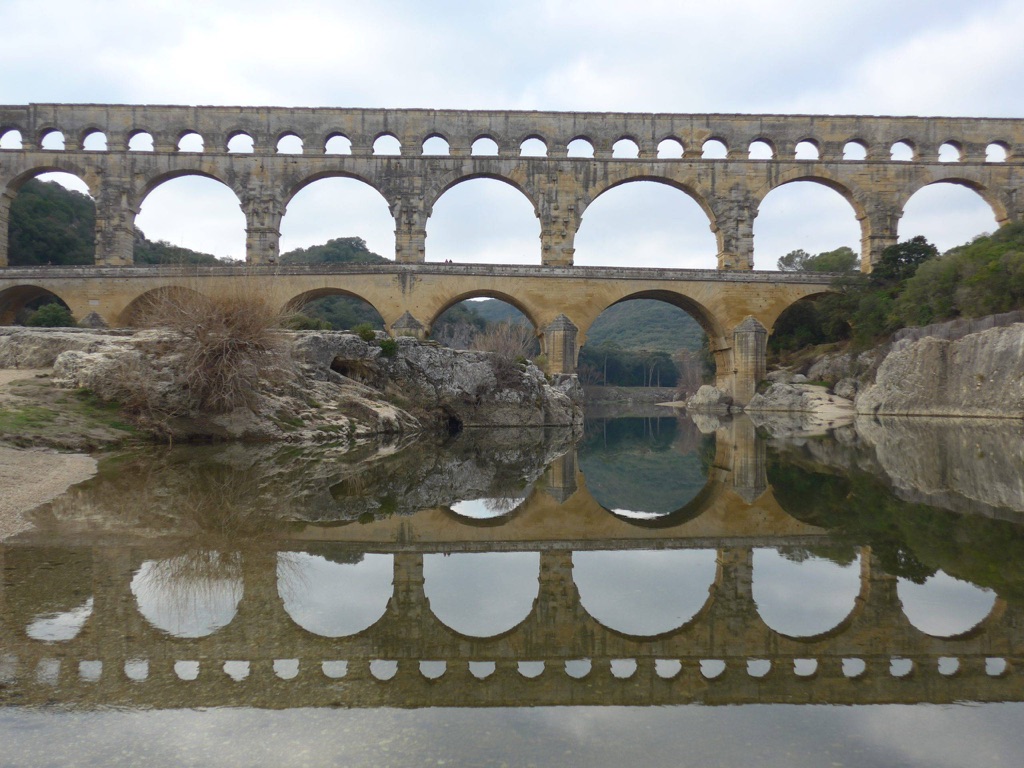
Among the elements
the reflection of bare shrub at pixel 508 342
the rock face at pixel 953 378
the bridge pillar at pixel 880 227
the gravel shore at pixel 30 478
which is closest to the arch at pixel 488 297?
the reflection of bare shrub at pixel 508 342

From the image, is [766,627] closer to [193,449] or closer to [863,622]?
[863,622]

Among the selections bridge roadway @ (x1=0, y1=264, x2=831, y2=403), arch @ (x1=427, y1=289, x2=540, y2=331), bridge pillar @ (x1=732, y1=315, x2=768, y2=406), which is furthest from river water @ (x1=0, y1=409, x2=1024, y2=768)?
bridge pillar @ (x1=732, y1=315, x2=768, y2=406)

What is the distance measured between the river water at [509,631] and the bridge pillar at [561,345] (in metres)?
19.8

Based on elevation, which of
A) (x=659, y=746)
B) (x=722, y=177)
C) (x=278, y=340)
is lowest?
(x=659, y=746)

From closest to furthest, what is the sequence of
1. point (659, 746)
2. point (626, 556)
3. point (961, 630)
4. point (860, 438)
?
point (659, 746)
point (961, 630)
point (626, 556)
point (860, 438)

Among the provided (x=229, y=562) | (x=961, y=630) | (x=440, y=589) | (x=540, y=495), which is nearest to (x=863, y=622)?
(x=961, y=630)

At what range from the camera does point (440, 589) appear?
398 centimetres

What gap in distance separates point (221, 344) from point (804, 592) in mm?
10876

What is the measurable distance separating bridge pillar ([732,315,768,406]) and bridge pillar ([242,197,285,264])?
770 inches

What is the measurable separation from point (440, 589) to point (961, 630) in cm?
263

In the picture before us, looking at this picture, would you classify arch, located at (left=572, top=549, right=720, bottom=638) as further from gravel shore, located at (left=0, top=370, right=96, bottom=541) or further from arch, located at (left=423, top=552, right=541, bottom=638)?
gravel shore, located at (left=0, top=370, right=96, bottom=541)

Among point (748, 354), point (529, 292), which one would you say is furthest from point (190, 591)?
point (748, 354)

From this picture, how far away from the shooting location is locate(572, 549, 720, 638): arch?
11.4 ft

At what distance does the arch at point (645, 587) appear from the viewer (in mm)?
3488
